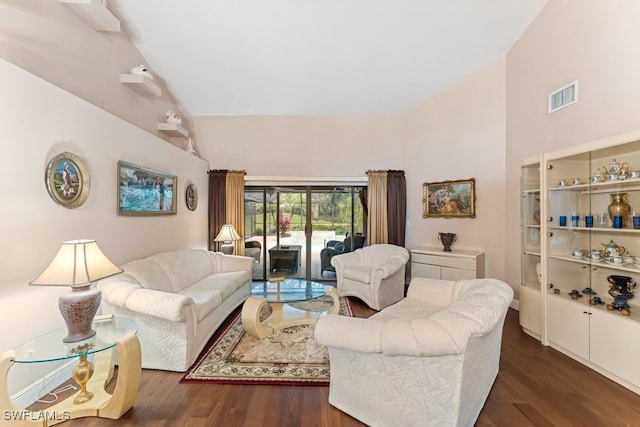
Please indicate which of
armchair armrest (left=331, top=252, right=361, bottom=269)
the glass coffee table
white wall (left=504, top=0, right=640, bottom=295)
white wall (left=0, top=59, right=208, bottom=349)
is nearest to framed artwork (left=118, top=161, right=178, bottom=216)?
white wall (left=0, top=59, right=208, bottom=349)

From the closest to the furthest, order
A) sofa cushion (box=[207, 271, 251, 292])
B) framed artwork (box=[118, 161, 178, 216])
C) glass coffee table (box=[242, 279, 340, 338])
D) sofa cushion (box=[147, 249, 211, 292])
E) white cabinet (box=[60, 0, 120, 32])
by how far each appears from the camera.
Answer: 1. white cabinet (box=[60, 0, 120, 32])
2. glass coffee table (box=[242, 279, 340, 338])
3. framed artwork (box=[118, 161, 178, 216])
4. sofa cushion (box=[147, 249, 211, 292])
5. sofa cushion (box=[207, 271, 251, 292])

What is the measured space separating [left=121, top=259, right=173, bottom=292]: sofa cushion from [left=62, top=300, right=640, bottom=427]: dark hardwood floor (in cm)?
87

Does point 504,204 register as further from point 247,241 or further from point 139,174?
point 139,174

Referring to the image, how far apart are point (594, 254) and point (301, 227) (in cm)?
438

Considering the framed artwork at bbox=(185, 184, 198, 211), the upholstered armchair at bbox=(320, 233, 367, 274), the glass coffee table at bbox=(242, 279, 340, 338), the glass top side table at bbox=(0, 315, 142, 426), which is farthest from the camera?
the upholstered armchair at bbox=(320, 233, 367, 274)

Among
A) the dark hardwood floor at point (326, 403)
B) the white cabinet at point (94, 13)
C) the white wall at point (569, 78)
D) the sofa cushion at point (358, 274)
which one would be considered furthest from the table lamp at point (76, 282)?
the white wall at point (569, 78)

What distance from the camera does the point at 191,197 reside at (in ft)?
16.1

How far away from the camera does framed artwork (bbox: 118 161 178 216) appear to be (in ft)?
10.5

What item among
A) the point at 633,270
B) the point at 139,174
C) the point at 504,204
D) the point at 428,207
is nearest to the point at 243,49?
the point at 139,174

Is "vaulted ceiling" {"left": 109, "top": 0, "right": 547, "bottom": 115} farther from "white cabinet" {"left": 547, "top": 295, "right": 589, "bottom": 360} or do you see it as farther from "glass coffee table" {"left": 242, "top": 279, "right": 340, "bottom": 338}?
"white cabinet" {"left": 547, "top": 295, "right": 589, "bottom": 360}

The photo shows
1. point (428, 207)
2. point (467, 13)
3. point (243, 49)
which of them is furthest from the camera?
point (428, 207)

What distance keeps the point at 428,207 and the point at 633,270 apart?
3052 millimetres

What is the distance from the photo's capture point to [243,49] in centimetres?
416

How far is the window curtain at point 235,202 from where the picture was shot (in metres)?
5.52
